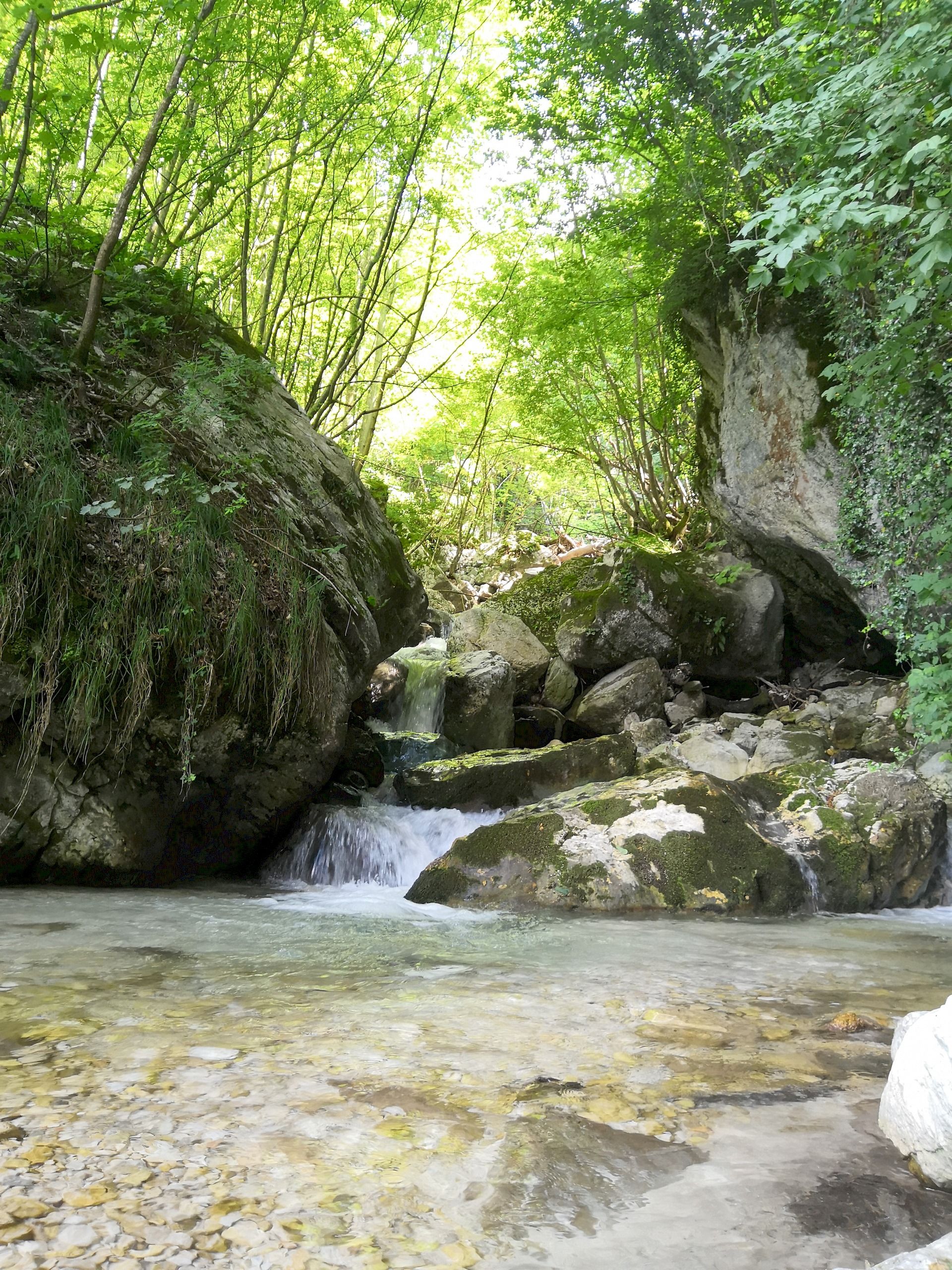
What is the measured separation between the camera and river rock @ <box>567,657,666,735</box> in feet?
34.6

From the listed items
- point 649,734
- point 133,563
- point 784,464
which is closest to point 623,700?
point 649,734

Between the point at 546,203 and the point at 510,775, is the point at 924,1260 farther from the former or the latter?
the point at 546,203

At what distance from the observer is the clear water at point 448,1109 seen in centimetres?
165

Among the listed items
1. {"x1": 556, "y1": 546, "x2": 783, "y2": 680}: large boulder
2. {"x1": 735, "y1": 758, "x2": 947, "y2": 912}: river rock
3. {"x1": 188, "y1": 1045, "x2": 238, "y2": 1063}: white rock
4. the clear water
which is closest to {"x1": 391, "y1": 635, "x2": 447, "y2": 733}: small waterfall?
{"x1": 556, "y1": 546, "x2": 783, "y2": 680}: large boulder

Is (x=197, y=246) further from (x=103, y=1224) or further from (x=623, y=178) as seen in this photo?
(x=103, y=1224)

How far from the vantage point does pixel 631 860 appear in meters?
5.53

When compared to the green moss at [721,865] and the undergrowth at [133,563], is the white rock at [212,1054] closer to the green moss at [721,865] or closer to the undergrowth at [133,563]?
the undergrowth at [133,563]

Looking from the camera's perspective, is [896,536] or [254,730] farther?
[896,536]

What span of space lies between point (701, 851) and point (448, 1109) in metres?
3.73

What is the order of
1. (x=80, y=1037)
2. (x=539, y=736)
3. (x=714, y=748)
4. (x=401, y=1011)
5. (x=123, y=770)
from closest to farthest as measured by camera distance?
(x=80, y=1037), (x=401, y=1011), (x=123, y=770), (x=714, y=748), (x=539, y=736)

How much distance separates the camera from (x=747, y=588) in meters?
11.5

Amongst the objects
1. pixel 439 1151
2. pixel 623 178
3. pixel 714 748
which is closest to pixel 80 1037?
pixel 439 1151

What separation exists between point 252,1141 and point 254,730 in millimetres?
4379

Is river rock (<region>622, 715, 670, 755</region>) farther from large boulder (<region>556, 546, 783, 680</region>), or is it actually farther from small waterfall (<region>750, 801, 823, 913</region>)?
small waterfall (<region>750, 801, 823, 913</region>)
